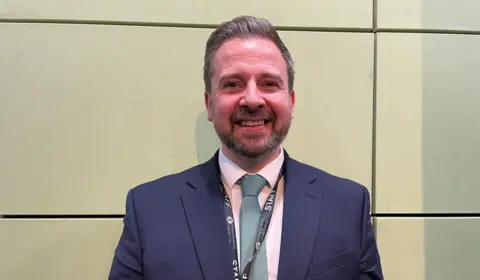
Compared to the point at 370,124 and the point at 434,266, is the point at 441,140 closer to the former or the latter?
the point at 370,124

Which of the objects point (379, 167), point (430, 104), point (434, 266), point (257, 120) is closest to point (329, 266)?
point (257, 120)

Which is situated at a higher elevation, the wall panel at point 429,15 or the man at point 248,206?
the wall panel at point 429,15

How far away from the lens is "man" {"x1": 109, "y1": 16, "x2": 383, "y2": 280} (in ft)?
3.65

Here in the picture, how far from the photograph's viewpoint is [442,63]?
5.36 feet

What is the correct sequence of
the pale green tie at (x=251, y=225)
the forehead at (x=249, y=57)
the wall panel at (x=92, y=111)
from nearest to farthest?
the pale green tie at (x=251, y=225) → the forehead at (x=249, y=57) → the wall panel at (x=92, y=111)

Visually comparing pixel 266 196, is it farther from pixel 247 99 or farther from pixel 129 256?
pixel 129 256

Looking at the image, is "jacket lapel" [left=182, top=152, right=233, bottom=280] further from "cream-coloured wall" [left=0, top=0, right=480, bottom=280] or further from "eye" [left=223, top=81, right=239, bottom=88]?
"cream-coloured wall" [left=0, top=0, right=480, bottom=280]

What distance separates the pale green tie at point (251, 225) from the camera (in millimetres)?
1076

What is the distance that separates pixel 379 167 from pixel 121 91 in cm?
95

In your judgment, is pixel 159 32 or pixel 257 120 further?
pixel 159 32

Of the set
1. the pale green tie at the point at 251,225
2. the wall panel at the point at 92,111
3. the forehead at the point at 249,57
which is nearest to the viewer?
the pale green tie at the point at 251,225

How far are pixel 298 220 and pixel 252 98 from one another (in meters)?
0.34

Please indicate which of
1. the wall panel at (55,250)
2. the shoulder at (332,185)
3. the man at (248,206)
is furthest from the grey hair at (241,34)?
the wall panel at (55,250)

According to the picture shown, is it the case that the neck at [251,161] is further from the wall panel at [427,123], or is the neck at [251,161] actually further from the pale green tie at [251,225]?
the wall panel at [427,123]
